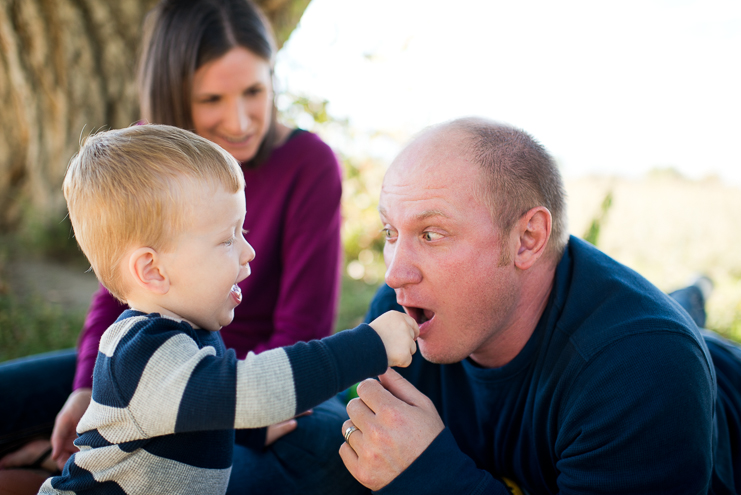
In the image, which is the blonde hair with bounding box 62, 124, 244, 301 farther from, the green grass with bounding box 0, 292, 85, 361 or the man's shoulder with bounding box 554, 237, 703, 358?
the green grass with bounding box 0, 292, 85, 361

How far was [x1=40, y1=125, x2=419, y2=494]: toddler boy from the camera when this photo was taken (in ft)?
4.08

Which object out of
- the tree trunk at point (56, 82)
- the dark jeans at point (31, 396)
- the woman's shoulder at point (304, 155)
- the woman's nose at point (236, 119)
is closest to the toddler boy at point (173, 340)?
the dark jeans at point (31, 396)

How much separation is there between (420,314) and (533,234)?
0.50 metres

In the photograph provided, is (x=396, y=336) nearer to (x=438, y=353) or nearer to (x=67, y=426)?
(x=438, y=353)

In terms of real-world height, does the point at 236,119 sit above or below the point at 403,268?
above

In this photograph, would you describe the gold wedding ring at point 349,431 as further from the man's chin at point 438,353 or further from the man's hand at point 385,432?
the man's chin at point 438,353

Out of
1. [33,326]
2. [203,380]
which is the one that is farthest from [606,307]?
[33,326]

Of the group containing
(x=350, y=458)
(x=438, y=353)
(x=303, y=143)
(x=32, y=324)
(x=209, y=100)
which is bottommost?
(x=32, y=324)

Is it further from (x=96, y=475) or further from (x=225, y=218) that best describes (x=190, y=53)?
(x=96, y=475)

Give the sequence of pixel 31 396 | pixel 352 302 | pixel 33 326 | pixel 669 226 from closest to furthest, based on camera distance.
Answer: pixel 31 396
pixel 33 326
pixel 352 302
pixel 669 226

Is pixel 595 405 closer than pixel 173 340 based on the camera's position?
No

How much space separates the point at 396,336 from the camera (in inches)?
56.0

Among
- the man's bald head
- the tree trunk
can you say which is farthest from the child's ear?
the tree trunk

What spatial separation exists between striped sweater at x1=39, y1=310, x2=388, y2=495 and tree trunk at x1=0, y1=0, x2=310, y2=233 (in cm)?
412
